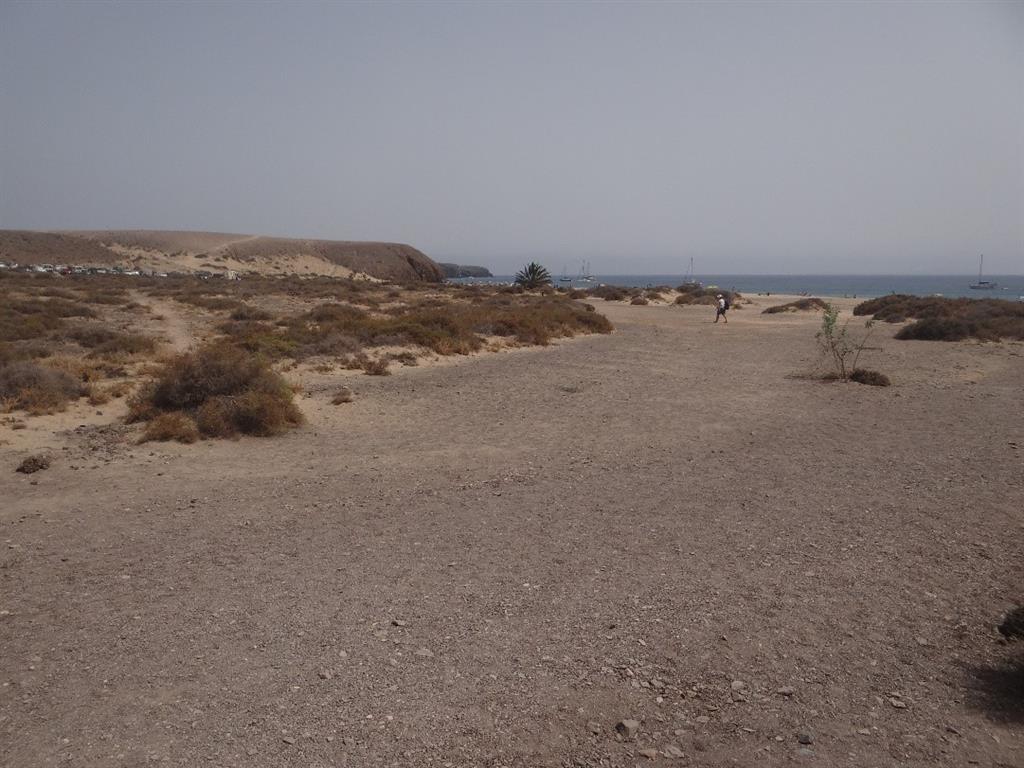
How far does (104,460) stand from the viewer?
986 centimetres

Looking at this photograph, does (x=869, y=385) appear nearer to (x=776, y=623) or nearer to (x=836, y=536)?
(x=836, y=536)

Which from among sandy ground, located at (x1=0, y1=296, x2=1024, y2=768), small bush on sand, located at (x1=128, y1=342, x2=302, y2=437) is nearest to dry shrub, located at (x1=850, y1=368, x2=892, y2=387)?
sandy ground, located at (x1=0, y1=296, x2=1024, y2=768)

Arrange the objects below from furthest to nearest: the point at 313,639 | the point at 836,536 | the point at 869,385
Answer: the point at 869,385
the point at 836,536
the point at 313,639

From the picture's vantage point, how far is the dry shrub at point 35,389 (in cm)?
1223

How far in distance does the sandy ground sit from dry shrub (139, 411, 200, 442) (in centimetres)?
32

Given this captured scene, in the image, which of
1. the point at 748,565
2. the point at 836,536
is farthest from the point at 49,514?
the point at 836,536

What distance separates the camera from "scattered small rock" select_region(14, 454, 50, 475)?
30.3ft

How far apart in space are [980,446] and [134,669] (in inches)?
436

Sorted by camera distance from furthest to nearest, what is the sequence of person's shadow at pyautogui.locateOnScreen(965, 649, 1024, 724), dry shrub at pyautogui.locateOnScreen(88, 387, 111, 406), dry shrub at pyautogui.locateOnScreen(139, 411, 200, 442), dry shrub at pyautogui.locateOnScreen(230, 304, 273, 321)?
dry shrub at pyautogui.locateOnScreen(230, 304, 273, 321)
dry shrub at pyautogui.locateOnScreen(88, 387, 111, 406)
dry shrub at pyautogui.locateOnScreen(139, 411, 200, 442)
person's shadow at pyautogui.locateOnScreen(965, 649, 1024, 724)

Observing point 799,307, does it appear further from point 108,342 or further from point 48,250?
point 48,250

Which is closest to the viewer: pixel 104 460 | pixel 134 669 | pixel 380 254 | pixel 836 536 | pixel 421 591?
pixel 134 669

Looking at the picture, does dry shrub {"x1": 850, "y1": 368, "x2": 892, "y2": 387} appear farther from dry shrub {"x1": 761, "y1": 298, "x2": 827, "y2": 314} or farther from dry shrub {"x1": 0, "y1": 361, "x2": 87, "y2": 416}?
dry shrub {"x1": 761, "y1": 298, "x2": 827, "y2": 314}

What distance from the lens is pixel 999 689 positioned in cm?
452

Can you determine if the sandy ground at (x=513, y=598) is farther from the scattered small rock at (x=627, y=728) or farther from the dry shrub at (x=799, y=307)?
the dry shrub at (x=799, y=307)
